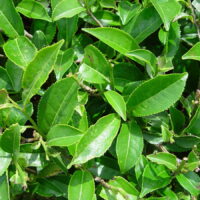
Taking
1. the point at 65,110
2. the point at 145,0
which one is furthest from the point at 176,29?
the point at 65,110

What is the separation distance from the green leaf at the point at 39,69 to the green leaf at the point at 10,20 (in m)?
0.32

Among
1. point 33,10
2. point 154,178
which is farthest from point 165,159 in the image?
point 33,10

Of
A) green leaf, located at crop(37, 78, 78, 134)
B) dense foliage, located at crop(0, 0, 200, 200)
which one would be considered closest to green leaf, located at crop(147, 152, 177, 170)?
dense foliage, located at crop(0, 0, 200, 200)

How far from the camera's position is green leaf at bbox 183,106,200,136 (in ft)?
4.34

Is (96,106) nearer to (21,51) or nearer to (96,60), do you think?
(96,60)

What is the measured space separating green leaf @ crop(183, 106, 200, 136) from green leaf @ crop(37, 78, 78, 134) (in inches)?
16.6

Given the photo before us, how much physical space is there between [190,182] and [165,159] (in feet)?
0.50

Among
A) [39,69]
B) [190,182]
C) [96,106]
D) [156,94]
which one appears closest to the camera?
[39,69]

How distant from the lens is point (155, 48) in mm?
1627

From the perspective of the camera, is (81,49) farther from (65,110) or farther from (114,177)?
(114,177)

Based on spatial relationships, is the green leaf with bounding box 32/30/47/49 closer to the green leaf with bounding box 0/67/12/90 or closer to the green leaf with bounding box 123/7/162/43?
the green leaf with bounding box 0/67/12/90

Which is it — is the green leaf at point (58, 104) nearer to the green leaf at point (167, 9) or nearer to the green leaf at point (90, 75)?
the green leaf at point (90, 75)

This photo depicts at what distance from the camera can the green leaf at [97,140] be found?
1153mm

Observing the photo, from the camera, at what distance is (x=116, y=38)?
51.8 inches
